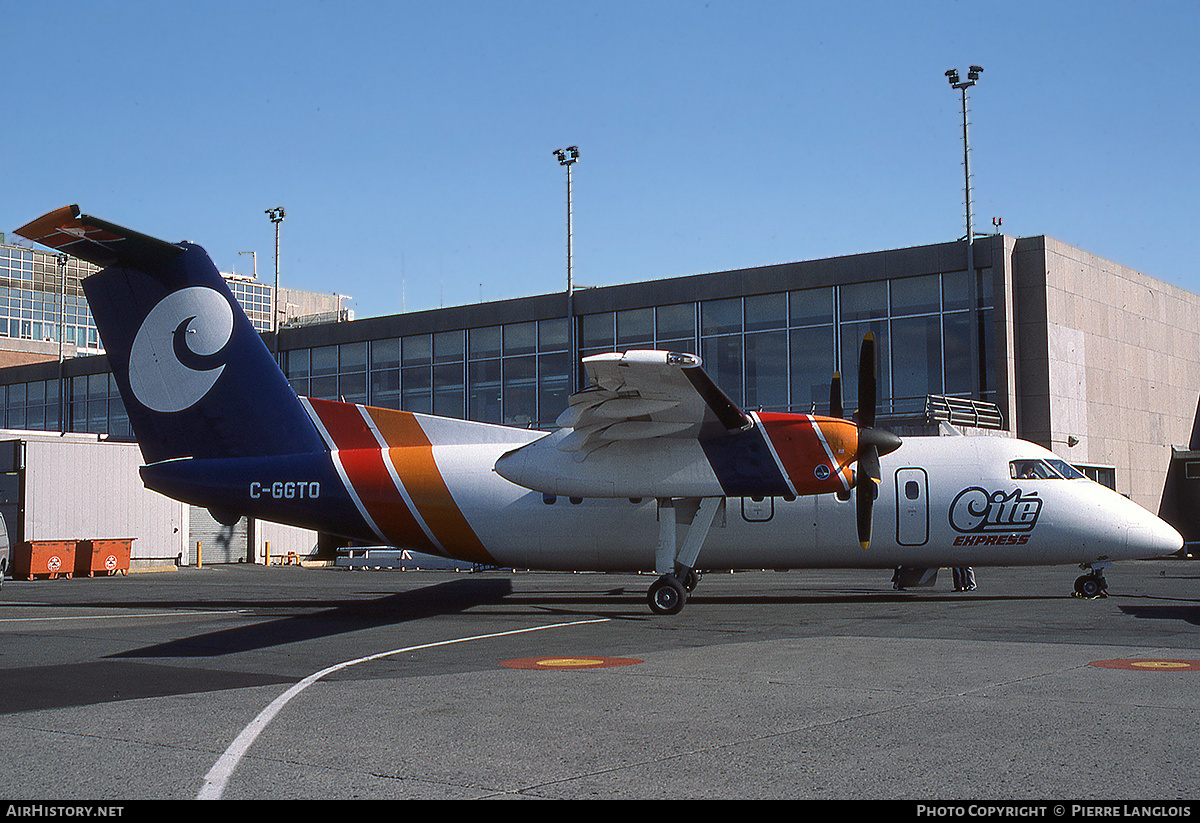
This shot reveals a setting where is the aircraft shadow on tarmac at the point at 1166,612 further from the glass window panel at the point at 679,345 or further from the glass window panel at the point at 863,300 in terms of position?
the glass window panel at the point at 679,345

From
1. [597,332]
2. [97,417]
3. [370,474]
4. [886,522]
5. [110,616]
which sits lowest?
[110,616]

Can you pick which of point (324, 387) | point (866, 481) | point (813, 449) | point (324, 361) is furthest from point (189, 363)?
point (324, 361)

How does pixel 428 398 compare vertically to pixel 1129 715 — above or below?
above

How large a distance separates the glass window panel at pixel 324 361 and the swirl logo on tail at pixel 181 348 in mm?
33582

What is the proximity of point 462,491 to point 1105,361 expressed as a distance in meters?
31.1

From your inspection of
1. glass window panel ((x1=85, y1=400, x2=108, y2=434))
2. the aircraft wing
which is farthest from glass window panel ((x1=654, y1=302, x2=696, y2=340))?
glass window panel ((x1=85, y1=400, x2=108, y2=434))

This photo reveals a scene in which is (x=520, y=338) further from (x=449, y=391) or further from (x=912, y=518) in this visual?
(x=912, y=518)

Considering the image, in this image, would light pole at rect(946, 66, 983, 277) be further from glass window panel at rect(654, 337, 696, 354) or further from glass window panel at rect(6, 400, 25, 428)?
glass window panel at rect(6, 400, 25, 428)

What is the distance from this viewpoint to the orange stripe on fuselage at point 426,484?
19891 millimetres

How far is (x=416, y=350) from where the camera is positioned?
165 feet

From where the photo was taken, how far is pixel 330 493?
19.5 metres

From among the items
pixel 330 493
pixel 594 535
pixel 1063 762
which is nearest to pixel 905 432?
pixel 594 535
